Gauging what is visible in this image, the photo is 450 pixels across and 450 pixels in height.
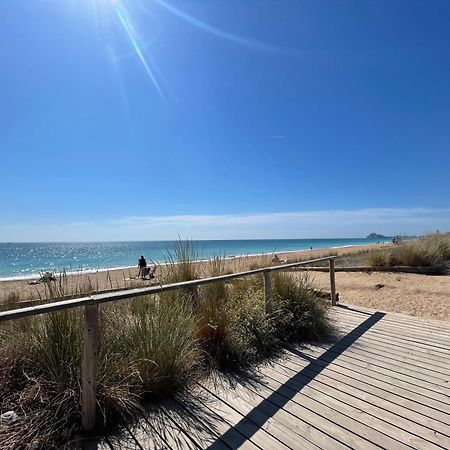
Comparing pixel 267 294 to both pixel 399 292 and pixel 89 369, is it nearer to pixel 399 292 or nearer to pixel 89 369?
pixel 89 369

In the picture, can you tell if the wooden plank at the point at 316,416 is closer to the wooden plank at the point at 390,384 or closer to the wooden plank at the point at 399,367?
the wooden plank at the point at 390,384

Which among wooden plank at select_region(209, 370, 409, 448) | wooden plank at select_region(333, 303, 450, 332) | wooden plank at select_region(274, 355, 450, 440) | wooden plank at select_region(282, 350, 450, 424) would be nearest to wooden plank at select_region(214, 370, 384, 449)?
wooden plank at select_region(209, 370, 409, 448)

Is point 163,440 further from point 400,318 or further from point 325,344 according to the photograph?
point 400,318

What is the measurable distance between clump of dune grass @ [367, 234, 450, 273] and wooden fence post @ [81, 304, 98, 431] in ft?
36.9

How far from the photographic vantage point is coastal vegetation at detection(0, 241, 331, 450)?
6.34 ft

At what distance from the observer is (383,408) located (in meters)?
2.21

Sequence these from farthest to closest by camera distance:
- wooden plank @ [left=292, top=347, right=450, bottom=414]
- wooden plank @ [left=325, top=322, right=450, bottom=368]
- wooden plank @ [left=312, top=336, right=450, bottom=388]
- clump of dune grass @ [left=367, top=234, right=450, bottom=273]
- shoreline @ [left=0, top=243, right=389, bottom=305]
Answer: clump of dune grass @ [left=367, top=234, right=450, bottom=273] < wooden plank @ [left=325, top=322, right=450, bottom=368] < shoreline @ [left=0, top=243, right=389, bottom=305] < wooden plank @ [left=312, top=336, right=450, bottom=388] < wooden plank @ [left=292, top=347, right=450, bottom=414]

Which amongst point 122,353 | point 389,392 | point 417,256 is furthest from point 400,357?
point 417,256

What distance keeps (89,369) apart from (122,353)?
49cm

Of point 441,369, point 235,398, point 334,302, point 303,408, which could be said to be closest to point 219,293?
point 235,398

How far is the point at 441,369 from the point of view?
2871mm

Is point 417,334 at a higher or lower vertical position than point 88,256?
higher

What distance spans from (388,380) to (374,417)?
0.69 meters

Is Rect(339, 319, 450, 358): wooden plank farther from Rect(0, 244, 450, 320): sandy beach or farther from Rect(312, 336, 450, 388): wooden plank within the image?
Rect(0, 244, 450, 320): sandy beach
